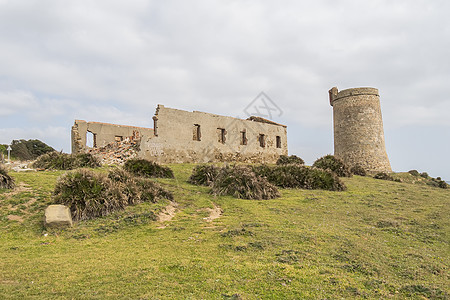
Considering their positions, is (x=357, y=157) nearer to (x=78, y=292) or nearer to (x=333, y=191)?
(x=333, y=191)

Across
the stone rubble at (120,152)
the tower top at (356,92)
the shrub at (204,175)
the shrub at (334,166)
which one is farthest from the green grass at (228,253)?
the tower top at (356,92)

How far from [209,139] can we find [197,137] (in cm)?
81

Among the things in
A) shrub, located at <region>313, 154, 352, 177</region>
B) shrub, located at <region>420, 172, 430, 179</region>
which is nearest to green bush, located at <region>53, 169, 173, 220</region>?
shrub, located at <region>313, 154, 352, 177</region>

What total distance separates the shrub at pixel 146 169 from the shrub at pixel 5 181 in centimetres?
375

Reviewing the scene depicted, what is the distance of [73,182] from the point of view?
6504 mm

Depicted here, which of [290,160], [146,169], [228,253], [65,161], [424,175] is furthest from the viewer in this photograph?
[424,175]

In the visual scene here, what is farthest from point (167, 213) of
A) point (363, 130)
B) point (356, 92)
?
point (356, 92)

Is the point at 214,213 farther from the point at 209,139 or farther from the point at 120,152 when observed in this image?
the point at 209,139

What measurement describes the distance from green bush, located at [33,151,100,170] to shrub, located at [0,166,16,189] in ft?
13.4

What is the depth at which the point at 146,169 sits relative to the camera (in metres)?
10.8

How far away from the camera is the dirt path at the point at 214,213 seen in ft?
21.9

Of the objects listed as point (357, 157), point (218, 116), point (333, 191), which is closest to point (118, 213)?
point (333, 191)

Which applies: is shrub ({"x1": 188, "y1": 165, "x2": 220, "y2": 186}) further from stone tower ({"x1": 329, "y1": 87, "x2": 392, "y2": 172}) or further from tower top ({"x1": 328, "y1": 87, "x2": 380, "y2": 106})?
tower top ({"x1": 328, "y1": 87, "x2": 380, "y2": 106})

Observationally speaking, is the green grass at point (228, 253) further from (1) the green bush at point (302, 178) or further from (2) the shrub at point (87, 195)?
(1) the green bush at point (302, 178)
